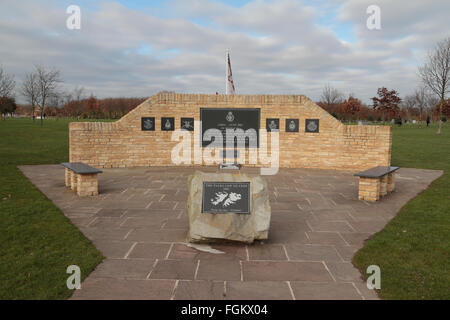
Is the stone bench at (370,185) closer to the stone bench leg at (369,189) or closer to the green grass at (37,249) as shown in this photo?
the stone bench leg at (369,189)

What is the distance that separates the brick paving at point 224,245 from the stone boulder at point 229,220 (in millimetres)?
186

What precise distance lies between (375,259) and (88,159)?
32.4 ft

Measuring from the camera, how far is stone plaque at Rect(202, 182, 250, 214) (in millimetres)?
5078

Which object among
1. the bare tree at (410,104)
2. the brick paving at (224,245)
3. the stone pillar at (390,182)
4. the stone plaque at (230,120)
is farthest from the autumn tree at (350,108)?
the stone pillar at (390,182)

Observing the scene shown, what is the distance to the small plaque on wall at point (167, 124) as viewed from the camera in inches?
490

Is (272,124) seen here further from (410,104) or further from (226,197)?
(410,104)

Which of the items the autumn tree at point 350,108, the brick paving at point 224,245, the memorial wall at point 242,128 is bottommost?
the brick paving at point 224,245

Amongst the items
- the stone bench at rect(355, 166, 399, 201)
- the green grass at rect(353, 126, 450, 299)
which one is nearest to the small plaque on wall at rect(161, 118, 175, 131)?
the stone bench at rect(355, 166, 399, 201)

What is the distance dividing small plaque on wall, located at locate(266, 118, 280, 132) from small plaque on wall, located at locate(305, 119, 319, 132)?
104 centimetres

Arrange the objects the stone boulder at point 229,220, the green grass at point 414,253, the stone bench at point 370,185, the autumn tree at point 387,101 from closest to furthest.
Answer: the green grass at point 414,253 → the stone boulder at point 229,220 → the stone bench at point 370,185 → the autumn tree at point 387,101

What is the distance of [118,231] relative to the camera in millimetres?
5559
